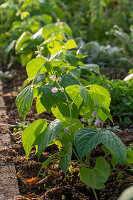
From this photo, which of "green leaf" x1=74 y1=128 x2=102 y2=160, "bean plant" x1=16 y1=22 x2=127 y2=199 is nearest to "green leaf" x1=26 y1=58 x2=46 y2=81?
"bean plant" x1=16 y1=22 x2=127 y2=199

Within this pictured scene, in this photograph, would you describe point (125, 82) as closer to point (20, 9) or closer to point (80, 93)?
point (80, 93)

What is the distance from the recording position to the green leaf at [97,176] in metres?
1.86

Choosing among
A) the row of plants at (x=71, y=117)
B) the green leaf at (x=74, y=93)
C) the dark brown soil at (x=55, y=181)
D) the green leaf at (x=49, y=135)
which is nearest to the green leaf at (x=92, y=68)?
the row of plants at (x=71, y=117)

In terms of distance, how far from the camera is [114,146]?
1.75 meters

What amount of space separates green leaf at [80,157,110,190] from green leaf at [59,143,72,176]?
0.41 feet

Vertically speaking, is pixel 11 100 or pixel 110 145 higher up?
pixel 110 145

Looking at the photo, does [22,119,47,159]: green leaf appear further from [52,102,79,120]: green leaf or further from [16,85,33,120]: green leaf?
[52,102,79,120]: green leaf

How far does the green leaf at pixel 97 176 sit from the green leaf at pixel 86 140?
243 millimetres

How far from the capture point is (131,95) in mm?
3330

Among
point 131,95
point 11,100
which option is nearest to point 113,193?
point 131,95

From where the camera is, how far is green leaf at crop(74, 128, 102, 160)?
174 centimetres

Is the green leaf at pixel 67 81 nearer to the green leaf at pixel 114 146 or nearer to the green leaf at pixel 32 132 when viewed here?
the green leaf at pixel 32 132

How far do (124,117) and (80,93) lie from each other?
1369 millimetres

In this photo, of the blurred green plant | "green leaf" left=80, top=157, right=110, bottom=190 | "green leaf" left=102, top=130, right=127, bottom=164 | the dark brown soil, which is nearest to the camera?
"green leaf" left=102, top=130, right=127, bottom=164
